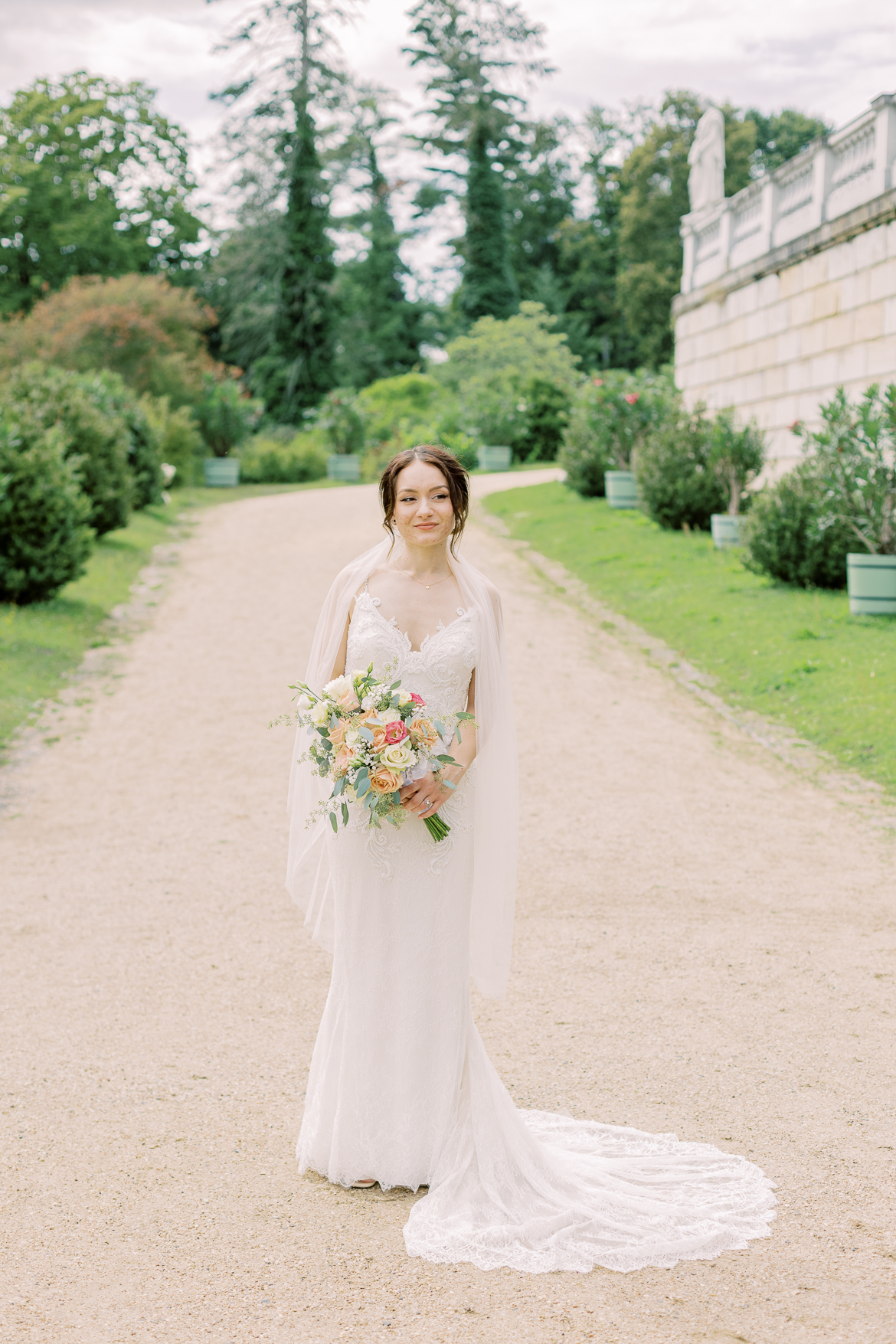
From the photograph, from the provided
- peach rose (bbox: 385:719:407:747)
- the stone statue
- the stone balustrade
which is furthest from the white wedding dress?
the stone statue

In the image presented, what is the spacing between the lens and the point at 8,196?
1319 inches

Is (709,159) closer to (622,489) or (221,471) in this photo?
(622,489)

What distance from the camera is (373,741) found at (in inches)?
121

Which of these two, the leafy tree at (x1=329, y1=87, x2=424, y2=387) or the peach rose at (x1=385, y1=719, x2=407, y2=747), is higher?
the leafy tree at (x1=329, y1=87, x2=424, y2=387)

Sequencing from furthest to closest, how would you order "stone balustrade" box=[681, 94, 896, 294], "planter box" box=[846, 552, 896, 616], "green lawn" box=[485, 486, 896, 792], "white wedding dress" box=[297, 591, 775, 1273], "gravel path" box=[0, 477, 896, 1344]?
1. "stone balustrade" box=[681, 94, 896, 294]
2. "planter box" box=[846, 552, 896, 616]
3. "green lawn" box=[485, 486, 896, 792]
4. "white wedding dress" box=[297, 591, 775, 1273]
5. "gravel path" box=[0, 477, 896, 1344]

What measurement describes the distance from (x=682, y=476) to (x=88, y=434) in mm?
8644

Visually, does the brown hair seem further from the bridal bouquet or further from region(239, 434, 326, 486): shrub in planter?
region(239, 434, 326, 486): shrub in planter

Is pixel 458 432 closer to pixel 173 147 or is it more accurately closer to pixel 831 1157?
pixel 173 147

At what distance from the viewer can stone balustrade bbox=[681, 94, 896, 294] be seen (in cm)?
1348

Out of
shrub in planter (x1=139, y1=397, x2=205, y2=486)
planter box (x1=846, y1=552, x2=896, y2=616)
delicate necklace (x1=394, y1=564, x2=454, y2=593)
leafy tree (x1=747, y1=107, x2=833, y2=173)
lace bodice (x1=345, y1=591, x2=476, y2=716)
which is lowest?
planter box (x1=846, y1=552, x2=896, y2=616)

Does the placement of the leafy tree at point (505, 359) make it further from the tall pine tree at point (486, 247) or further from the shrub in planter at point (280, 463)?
the shrub in planter at point (280, 463)

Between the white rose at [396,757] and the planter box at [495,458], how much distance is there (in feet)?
85.1

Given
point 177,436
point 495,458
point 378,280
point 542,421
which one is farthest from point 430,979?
point 378,280

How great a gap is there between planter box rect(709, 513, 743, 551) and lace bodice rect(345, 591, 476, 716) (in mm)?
12809
